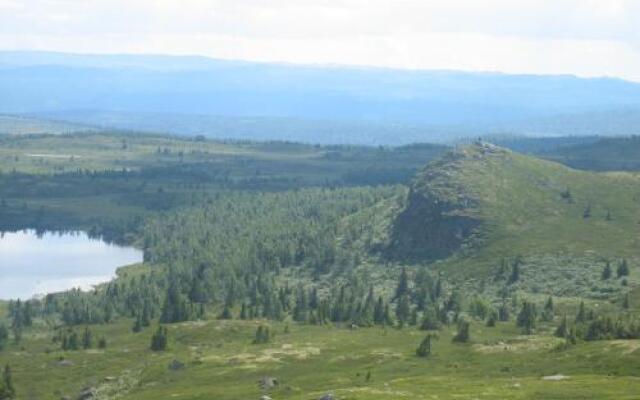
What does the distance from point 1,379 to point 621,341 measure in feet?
287

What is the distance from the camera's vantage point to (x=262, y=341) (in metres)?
160

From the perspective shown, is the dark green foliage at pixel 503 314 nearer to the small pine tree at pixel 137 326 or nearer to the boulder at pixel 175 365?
the boulder at pixel 175 365

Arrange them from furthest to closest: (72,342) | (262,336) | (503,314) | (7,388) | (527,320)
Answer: (503,314), (72,342), (527,320), (262,336), (7,388)

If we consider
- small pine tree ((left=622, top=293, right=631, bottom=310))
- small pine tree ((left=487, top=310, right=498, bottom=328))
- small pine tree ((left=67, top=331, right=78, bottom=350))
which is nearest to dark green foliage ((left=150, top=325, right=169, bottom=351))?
small pine tree ((left=67, top=331, right=78, bottom=350))

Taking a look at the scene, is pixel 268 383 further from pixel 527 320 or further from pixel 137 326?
pixel 137 326

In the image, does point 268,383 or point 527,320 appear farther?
point 527,320

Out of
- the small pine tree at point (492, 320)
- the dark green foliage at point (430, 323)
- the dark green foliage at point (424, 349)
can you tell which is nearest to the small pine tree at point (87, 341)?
the dark green foliage at point (430, 323)

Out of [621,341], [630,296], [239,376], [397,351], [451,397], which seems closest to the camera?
[451,397]

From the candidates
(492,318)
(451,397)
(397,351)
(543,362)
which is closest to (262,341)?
(397,351)

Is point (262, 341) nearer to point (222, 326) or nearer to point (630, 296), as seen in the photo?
point (222, 326)

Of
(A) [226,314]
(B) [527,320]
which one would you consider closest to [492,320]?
(B) [527,320]

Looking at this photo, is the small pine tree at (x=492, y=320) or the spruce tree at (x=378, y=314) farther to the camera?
the spruce tree at (x=378, y=314)

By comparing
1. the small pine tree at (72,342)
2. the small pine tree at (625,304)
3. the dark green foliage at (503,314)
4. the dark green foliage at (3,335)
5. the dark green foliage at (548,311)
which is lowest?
the dark green foliage at (3,335)

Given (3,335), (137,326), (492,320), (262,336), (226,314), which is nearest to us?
(262,336)
